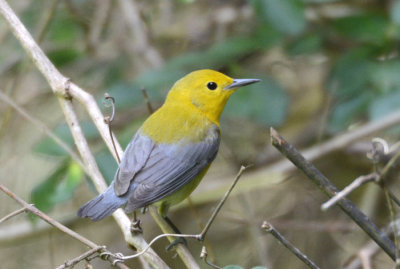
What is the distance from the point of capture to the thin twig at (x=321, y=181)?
1.77 metres

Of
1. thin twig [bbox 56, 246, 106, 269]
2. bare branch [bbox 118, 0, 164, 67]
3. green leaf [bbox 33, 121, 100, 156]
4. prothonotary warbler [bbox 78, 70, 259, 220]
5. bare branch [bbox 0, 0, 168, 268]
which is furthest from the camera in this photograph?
bare branch [bbox 118, 0, 164, 67]

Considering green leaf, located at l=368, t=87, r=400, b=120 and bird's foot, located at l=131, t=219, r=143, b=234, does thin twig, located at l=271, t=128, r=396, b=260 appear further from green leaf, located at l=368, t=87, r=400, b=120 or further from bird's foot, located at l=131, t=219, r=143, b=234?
green leaf, located at l=368, t=87, r=400, b=120

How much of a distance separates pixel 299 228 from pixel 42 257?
7.59ft

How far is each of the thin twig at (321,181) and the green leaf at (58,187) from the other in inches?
78.6

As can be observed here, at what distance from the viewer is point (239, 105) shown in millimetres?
3951

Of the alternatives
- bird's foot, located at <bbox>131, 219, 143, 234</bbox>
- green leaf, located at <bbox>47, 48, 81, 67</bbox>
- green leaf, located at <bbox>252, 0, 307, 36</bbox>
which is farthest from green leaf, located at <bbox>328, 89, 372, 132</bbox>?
green leaf, located at <bbox>47, 48, 81, 67</bbox>

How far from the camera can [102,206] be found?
289cm

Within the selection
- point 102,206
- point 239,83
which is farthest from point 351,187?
point 239,83

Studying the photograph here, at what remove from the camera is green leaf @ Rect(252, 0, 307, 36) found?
156 inches

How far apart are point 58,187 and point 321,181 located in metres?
2.17

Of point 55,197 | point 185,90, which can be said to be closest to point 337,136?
point 185,90

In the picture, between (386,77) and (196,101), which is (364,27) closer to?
(386,77)

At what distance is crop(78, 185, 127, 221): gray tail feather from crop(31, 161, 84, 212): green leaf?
1.94 feet

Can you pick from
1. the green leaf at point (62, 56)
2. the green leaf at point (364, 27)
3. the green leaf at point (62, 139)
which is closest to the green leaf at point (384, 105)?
the green leaf at point (364, 27)
